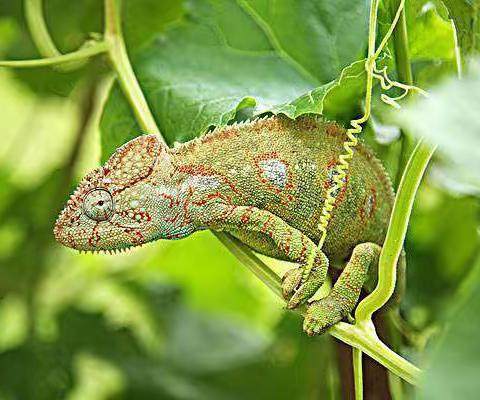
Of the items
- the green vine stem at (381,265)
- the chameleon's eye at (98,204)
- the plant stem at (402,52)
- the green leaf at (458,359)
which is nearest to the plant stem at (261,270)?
the green vine stem at (381,265)

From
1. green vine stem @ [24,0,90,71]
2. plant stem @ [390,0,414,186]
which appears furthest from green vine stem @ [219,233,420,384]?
green vine stem @ [24,0,90,71]

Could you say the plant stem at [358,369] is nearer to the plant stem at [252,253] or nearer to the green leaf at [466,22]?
the plant stem at [252,253]

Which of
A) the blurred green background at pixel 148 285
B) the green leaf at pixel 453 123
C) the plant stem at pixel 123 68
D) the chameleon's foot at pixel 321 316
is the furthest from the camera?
the blurred green background at pixel 148 285

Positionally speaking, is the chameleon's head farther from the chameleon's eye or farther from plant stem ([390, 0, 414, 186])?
plant stem ([390, 0, 414, 186])

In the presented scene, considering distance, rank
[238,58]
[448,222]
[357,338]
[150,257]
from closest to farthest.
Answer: [357,338] → [238,58] → [448,222] → [150,257]

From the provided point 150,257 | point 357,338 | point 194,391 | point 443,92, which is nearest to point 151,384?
point 194,391

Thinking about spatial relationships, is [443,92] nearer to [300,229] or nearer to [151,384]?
[300,229]

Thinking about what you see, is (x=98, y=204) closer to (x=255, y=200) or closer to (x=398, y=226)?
(x=255, y=200)

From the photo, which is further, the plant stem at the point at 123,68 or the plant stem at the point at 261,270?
the plant stem at the point at 123,68
